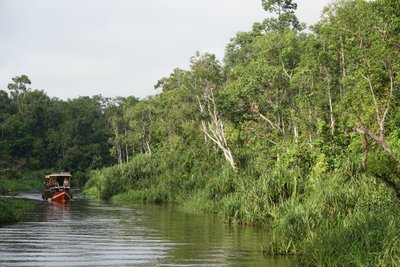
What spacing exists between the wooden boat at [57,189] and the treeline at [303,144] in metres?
4.11

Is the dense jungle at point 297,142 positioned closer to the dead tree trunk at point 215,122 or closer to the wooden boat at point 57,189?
the dead tree trunk at point 215,122

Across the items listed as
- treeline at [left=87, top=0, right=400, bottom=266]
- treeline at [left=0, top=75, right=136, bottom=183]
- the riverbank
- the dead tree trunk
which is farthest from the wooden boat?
treeline at [left=0, top=75, right=136, bottom=183]

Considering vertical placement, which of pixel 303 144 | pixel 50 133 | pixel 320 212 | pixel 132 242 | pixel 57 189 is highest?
pixel 50 133

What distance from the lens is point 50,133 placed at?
90562 mm

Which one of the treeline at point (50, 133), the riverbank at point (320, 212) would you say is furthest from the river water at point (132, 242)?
the treeline at point (50, 133)

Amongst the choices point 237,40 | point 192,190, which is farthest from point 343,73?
point 237,40

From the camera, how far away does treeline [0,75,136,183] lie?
81375 millimetres

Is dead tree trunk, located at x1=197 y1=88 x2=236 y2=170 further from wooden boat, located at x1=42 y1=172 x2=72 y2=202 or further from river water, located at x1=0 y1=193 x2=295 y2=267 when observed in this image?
wooden boat, located at x1=42 y1=172 x2=72 y2=202

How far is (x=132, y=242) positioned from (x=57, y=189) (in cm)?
2763

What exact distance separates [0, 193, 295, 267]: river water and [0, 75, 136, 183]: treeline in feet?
176

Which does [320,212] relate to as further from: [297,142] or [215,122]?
[215,122]

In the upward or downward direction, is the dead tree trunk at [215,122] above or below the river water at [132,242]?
above

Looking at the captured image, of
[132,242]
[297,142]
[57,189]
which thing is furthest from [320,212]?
[57,189]

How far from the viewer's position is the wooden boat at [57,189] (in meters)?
44.5
